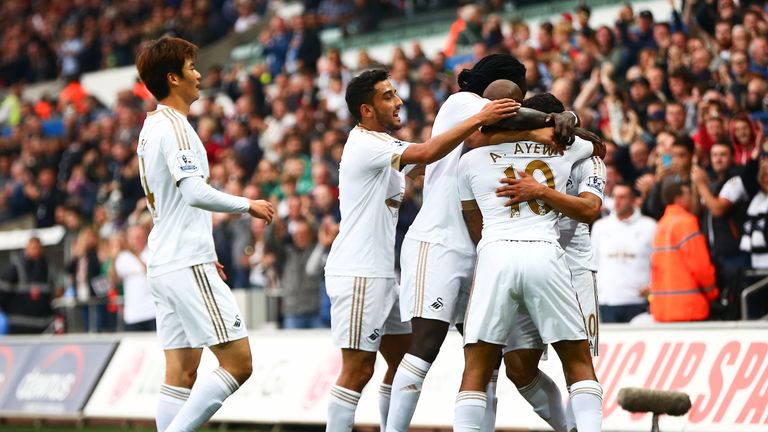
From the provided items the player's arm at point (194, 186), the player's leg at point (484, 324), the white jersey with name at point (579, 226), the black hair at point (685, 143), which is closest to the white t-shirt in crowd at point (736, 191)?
the black hair at point (685, 143)

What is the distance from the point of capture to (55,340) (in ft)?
46.3

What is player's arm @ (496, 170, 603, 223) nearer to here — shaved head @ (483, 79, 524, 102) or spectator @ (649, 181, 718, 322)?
shaved head @ (483, 79, 524, 102)

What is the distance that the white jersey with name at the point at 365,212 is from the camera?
23.9ft

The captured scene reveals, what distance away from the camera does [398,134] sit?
15.1m

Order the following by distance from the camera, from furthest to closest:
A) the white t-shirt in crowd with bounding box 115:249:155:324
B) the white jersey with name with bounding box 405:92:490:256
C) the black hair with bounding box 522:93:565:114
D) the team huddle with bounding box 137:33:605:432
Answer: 1. the white t-shirt in crowd with bounding box 115:249:155:324
2. the white jersey with name with bounding box 405:92:490:256
3. the black hair with bounding box 522:93:565:114
4. the team huddle with bounding box 137:33:605:432

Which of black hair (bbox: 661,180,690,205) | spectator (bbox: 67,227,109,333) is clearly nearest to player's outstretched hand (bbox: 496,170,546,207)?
black hair (bbox: 661,180,690,205)

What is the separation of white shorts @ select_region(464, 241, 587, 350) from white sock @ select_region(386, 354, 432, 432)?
0.67 meters

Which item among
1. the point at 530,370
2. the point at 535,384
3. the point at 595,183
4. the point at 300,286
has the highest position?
the point at 595,183

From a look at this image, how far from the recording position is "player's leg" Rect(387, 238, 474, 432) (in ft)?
23.5

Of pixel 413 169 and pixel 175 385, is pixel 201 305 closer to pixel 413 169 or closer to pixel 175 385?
pixel 175 385

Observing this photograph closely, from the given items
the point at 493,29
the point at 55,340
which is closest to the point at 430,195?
the point at 55,340

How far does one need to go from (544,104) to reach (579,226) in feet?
2.72

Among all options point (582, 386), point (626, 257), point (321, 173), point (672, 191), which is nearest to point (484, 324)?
point (582, 386)

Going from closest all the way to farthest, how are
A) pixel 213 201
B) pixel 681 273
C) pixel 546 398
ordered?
pixel 213 201 → pixel 546 398 → pixel 681 273
